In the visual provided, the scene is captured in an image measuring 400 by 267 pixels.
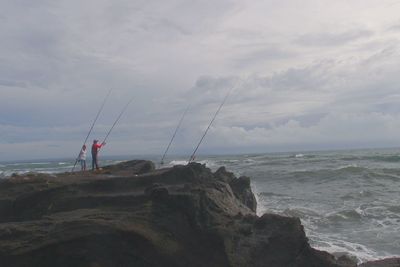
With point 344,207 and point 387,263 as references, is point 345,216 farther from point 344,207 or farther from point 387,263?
point 387,263

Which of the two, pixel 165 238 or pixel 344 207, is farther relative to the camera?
pixel 344 207

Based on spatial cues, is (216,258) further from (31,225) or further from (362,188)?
(362,188)

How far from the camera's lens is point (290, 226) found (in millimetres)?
6422

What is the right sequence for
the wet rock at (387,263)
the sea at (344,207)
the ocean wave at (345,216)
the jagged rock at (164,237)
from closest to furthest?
the jagged rock at (164,237), the wet rock at (387,263), the sea at (344,207), the ocean wave at (345,216)

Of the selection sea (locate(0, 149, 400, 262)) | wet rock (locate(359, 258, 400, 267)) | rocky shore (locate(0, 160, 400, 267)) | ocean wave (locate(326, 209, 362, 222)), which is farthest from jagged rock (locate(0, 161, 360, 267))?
ocean wave (locate(326, 209, 362, 222))

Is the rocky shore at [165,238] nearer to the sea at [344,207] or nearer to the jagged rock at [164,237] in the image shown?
the jagged rock at [164,237]

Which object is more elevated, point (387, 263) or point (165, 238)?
point (165, 238)

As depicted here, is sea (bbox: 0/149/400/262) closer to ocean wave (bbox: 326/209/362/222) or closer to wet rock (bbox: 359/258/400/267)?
ocean wave (bbox: 326/209/362/222)

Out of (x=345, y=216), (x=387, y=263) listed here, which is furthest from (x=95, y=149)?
(x=387, y=263)

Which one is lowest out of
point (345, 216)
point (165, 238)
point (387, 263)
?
point (345, 216)

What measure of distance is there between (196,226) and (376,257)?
4594 millimetres

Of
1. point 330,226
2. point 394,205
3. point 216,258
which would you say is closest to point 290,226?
point 216,258

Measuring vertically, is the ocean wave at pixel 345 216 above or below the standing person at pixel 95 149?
below

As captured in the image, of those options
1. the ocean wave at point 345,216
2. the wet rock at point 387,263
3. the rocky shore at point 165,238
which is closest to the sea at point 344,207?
the ocean wave at point 345,216
